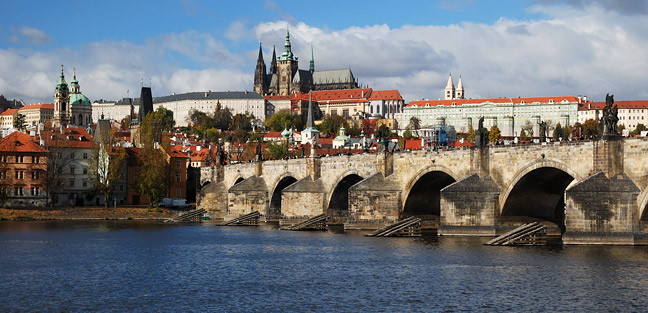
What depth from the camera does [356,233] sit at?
5928 cm

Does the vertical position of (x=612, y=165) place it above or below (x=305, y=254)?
above

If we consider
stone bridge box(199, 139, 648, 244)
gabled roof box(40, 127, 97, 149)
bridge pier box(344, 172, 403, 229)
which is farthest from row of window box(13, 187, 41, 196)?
bridge pier box(344, 172, 403, 229)

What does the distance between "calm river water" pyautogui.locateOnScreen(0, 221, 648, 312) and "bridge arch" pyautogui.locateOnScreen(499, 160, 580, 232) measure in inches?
124

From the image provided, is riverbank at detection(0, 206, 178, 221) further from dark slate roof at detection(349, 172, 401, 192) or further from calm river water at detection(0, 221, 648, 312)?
dark slate roof at detection(349, 172, 401, 192)

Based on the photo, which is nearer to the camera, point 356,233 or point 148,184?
point 356,233

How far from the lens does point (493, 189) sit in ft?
166

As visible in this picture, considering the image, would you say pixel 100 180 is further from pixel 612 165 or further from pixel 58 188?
pixel 612 165

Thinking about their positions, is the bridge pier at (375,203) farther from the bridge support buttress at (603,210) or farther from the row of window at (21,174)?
the row of window at (21,174)

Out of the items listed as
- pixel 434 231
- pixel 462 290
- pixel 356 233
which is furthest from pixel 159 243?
pixel 462 290

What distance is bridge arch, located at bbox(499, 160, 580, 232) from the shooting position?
49438 mm

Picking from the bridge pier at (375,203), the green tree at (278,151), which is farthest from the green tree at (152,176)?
the green tree at (278,151)

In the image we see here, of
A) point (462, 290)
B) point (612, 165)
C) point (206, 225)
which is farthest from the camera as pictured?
point (206, 225)

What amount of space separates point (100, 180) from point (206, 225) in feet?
58.6

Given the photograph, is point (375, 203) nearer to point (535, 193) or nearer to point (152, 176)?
point (535, 193)
